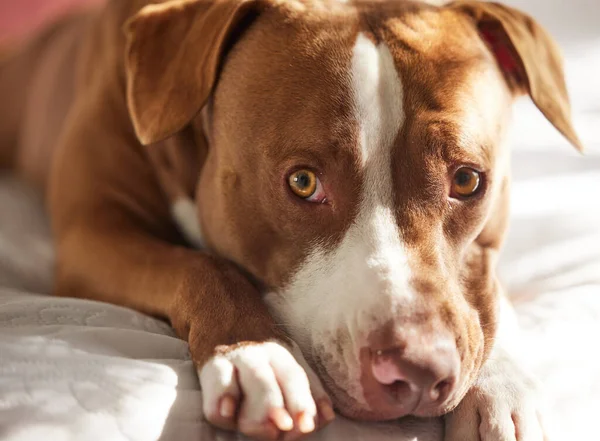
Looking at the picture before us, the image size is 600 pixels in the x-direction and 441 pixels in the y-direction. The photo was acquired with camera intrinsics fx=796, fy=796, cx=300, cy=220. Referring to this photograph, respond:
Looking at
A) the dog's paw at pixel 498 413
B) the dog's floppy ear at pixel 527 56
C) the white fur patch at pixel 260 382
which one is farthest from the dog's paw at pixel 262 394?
the dog's floppy ear at pixel 527 56

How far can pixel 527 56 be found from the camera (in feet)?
5.49

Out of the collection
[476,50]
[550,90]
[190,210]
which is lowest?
[190,210]

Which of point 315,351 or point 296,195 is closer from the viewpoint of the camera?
point 315,351

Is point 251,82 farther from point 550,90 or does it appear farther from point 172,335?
point 550,90

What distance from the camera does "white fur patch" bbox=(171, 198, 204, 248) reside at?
1901 millimetres

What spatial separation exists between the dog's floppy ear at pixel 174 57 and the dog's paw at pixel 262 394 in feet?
1.89

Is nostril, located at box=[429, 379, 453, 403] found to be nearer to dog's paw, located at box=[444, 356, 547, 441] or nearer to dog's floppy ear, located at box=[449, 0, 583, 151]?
dog's paw, located at box=[444, 356, 547, 441]

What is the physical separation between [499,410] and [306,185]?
0.53 meters

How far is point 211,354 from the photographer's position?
1333mm

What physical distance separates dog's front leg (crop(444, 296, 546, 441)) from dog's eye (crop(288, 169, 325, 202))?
44 centimetres

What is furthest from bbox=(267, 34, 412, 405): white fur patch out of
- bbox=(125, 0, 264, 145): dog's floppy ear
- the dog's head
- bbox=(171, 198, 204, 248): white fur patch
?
bbox=(171, 198, 204, 248): white fur patch

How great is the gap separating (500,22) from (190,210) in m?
0.83

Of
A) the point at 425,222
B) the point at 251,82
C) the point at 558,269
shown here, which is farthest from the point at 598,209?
the point at 251,82

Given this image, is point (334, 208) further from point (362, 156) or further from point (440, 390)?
point (440, 390)
